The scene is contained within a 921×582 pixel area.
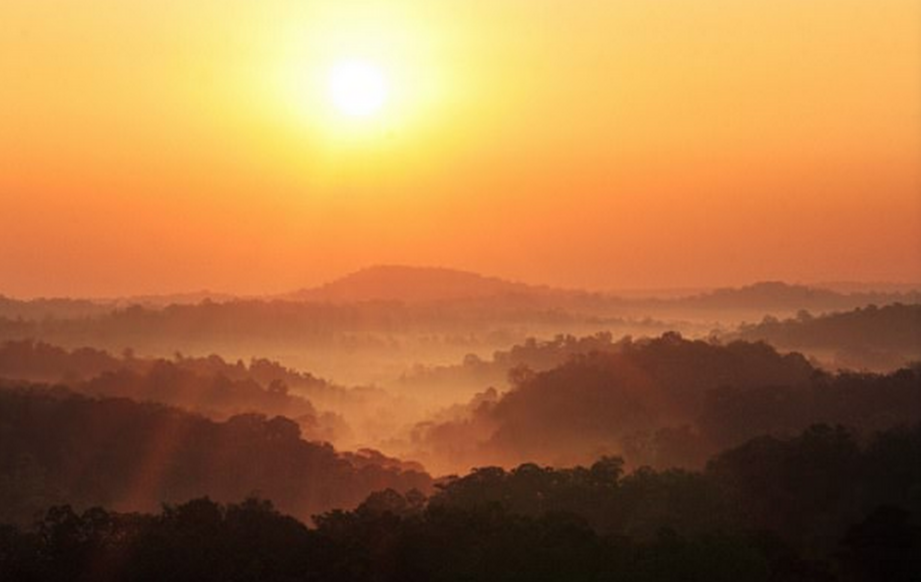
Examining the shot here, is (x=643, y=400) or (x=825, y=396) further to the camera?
(x=643, y=400)

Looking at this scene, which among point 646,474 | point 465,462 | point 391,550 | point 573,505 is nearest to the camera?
point 391,550

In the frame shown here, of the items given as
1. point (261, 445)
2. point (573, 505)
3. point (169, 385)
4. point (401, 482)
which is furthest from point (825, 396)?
point (169, 385)

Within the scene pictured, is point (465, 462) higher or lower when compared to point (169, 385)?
lower

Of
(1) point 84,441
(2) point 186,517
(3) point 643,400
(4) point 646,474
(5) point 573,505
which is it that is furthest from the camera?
(3) point 643,400

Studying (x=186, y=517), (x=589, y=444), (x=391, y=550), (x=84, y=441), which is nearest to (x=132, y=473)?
(x=84, y=441)

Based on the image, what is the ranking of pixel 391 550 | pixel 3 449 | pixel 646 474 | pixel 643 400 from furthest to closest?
1. pixel 643 400
2. pixel 3 449
3. pixel 646 474
4. pixel 391 550

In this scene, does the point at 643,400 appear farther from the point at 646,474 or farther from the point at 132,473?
the point at 646,474

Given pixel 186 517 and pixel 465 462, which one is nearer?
pixel 186 517

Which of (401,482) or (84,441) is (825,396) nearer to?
(401,482)

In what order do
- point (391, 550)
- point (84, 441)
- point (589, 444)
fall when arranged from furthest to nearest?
point (589, 444)
point (84, 441)
point (391, 550)
